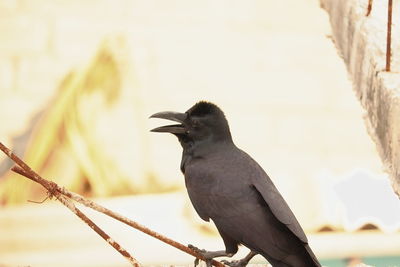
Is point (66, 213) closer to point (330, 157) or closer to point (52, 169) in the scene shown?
point (52, 169)

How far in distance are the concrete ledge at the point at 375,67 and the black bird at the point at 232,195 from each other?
203mm

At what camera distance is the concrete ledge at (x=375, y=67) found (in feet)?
8.11

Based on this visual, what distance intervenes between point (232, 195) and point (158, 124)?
419cm

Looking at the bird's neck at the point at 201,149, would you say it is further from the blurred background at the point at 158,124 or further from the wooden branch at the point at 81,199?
the blurred background at the point at 158,124

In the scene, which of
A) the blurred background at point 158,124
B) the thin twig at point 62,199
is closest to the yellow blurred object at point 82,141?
the blurred background at point 158,124

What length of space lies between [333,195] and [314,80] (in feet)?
4.30

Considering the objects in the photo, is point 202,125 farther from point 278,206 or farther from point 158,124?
point 158,124

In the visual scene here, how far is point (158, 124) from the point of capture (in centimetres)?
671

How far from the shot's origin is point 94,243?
22.5 ft

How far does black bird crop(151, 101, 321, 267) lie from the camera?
95.5 inches

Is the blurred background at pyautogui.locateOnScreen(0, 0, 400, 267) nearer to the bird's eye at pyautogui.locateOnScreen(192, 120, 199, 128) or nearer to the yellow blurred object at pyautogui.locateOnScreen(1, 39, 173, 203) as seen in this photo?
the yellow blurred object at pyautogui.locateOnScreen(1, 39, 173, 203)

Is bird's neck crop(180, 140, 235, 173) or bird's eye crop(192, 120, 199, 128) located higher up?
bird's eye crop(192, 120, 199, 128)

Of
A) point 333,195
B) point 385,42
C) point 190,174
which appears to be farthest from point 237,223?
point 333,195

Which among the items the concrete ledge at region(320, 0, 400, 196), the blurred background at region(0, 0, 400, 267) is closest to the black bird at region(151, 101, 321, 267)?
the concrete ledge at region(320, 0, 400, 196)
